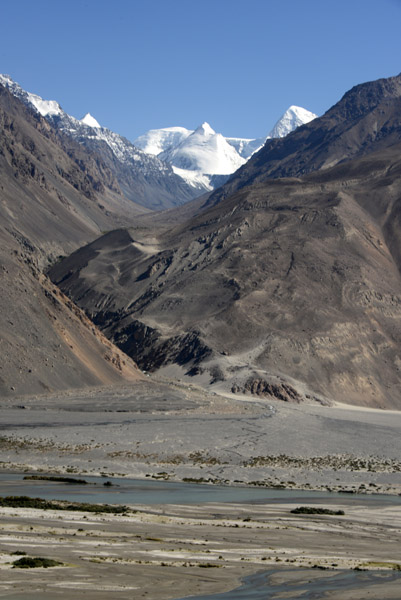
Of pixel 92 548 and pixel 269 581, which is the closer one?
pixel 269 581

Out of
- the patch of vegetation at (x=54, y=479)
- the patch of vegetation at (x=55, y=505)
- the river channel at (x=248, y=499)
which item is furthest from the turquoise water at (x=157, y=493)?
the patch of vegetation at (x=55, y=505)

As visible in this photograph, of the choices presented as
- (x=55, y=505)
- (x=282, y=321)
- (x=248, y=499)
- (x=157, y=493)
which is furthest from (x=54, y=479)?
(x=282, y=321)

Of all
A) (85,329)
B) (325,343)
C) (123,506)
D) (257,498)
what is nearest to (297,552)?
(123,506)

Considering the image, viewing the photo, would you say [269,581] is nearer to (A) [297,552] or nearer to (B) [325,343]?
(A) [297,552]

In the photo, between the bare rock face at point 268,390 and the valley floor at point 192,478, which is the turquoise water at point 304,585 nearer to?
the valley floor at point 192,478

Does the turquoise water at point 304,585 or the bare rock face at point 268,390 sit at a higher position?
the bare rock face at point 268,390

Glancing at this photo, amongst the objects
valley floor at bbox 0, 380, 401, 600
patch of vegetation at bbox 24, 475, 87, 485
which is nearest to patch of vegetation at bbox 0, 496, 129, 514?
valley floor at bbox 0, 380, 401, 600

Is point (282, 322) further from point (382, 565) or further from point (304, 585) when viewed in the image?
point (304, 585)
